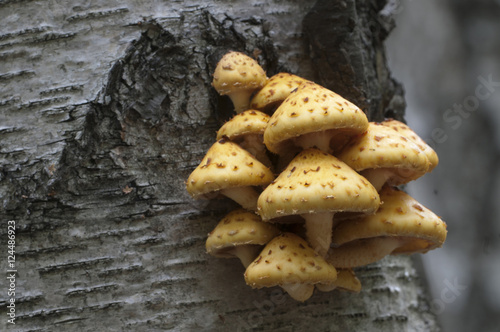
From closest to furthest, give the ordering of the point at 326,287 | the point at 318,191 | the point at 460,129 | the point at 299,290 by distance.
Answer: the point at 318,191, the point at 299,290, the point at 326,287, the point at 460,129

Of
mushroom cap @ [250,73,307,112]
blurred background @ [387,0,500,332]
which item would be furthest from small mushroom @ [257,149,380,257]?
blurred background @ [387,0,500,332]

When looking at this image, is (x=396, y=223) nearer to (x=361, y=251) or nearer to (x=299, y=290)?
(x=361, y=251)

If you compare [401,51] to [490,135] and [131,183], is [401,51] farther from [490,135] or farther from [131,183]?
[131,183]

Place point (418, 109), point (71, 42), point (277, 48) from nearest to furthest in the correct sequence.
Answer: point (71, 42), point (277, 48), point (418, 109)

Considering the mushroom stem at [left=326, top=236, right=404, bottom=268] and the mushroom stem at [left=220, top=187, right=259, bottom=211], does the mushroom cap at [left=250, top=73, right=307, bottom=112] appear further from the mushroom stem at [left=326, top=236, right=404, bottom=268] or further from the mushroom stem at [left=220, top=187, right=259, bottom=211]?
the mushroom stem at [left=326, top=236, right=404, bottom=268]

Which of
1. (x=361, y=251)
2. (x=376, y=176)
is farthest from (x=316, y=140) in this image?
(x=361, y=251)

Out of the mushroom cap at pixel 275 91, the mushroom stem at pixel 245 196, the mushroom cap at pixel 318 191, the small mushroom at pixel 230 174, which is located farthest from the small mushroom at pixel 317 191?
the mushroom cap at pixel 275 91

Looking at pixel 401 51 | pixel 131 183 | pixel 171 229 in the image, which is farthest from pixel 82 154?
pixel 401 51
